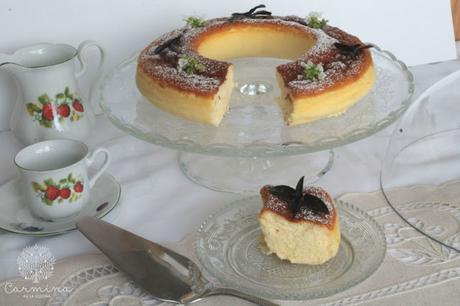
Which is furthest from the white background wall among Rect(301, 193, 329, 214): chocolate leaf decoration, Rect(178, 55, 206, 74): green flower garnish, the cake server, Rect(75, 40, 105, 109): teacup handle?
Rect(301, 193, 329, 214): chocolate leaf decoration

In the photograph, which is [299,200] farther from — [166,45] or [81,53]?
[81,53]

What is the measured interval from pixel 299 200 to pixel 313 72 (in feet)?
0.74

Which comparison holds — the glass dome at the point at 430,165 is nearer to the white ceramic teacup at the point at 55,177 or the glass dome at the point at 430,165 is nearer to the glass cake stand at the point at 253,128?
the glass cake stand at the point at 253,128

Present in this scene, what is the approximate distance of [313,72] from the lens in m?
0.98

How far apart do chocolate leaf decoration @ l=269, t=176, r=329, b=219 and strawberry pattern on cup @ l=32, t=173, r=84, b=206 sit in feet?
0.89

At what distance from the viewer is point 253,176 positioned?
1.09 metres

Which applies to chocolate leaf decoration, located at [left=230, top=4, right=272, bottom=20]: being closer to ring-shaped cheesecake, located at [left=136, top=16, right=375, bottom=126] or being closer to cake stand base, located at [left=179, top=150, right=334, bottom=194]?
ring-shaped cheesecake, located at [left=136, top=16, right=375, bottom=126]

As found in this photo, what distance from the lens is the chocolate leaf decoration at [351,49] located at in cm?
104

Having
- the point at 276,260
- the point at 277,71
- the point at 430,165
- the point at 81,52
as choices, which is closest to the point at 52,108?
the point at 81,52

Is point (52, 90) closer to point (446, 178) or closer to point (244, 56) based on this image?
point (244, 56)

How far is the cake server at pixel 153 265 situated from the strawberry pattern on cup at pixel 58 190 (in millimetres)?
48

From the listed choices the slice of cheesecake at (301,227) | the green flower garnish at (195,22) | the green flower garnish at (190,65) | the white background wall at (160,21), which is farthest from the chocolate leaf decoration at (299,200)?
the white background wall at (160,21)

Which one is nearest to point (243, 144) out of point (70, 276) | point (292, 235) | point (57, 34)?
point (292, 235)

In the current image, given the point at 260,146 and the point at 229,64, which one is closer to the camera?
the point at 260,146
